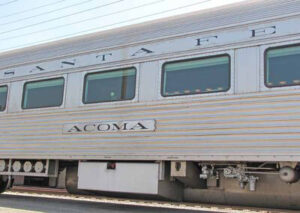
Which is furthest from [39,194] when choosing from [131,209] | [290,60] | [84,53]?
[290,60]

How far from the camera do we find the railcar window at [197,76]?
6.84 metres

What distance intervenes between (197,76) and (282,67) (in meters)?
1.42

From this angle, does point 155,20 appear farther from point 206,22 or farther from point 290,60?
point 290,60

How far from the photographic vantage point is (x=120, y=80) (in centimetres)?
798

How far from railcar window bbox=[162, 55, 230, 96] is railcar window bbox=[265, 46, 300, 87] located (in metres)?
0.67

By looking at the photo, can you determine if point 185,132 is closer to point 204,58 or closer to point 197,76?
point 197,76

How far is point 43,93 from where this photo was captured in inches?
356

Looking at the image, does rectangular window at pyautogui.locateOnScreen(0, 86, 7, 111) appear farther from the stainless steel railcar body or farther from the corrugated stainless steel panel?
the corrugated stainless steel panel

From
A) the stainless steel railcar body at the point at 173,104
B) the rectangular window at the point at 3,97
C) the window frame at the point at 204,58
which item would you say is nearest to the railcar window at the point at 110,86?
the stainless steel railcar body at the point at 173,104

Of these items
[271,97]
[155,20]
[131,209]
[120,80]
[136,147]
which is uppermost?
[155,20]

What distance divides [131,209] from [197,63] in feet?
11.2

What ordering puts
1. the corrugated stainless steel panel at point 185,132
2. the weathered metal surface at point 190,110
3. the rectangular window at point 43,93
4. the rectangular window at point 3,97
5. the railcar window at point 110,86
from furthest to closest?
the rectangular window at point 3,97 → the rectangular window at point 43,93 → the railcar window at point 110,86 → the weathered metal surface at point 190,110 → the corrugated stainless steel panel at point 185,132

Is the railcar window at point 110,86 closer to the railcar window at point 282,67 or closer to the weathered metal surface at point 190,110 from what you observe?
the weathered metal surface at point 190,110

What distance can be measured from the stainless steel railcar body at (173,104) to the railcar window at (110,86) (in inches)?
4.9
